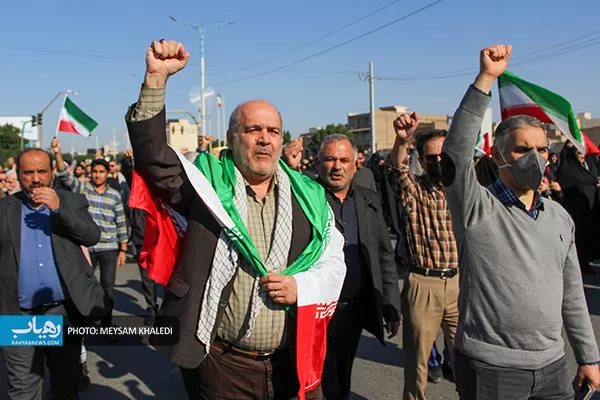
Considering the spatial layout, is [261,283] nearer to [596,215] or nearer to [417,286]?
[417,286]

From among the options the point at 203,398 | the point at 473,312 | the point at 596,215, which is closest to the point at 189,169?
the point at 203,398

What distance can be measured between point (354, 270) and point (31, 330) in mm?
2197

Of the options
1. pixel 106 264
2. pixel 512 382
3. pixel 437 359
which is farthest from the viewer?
pixel 106 264

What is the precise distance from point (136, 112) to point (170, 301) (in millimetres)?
869

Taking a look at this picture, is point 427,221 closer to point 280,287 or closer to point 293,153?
point 280,287

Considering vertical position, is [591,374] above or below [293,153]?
below

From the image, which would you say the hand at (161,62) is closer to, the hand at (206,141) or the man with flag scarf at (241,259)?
the man with flag scarf at (241,259)

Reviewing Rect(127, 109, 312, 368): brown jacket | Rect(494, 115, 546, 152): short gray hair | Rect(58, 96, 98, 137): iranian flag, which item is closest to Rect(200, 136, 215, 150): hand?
Rect(58, 96, 98, 137): iranian flag

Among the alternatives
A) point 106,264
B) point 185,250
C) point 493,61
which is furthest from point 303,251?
point 106,264

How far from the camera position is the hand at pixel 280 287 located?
2.36 meters

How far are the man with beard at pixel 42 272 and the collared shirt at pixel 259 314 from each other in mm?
1626

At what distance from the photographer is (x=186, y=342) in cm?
234

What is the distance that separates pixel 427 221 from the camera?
371cm

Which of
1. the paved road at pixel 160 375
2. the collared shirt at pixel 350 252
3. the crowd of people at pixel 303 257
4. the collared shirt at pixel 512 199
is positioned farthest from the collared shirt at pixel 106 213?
the collared shirt at pixel 512 199
